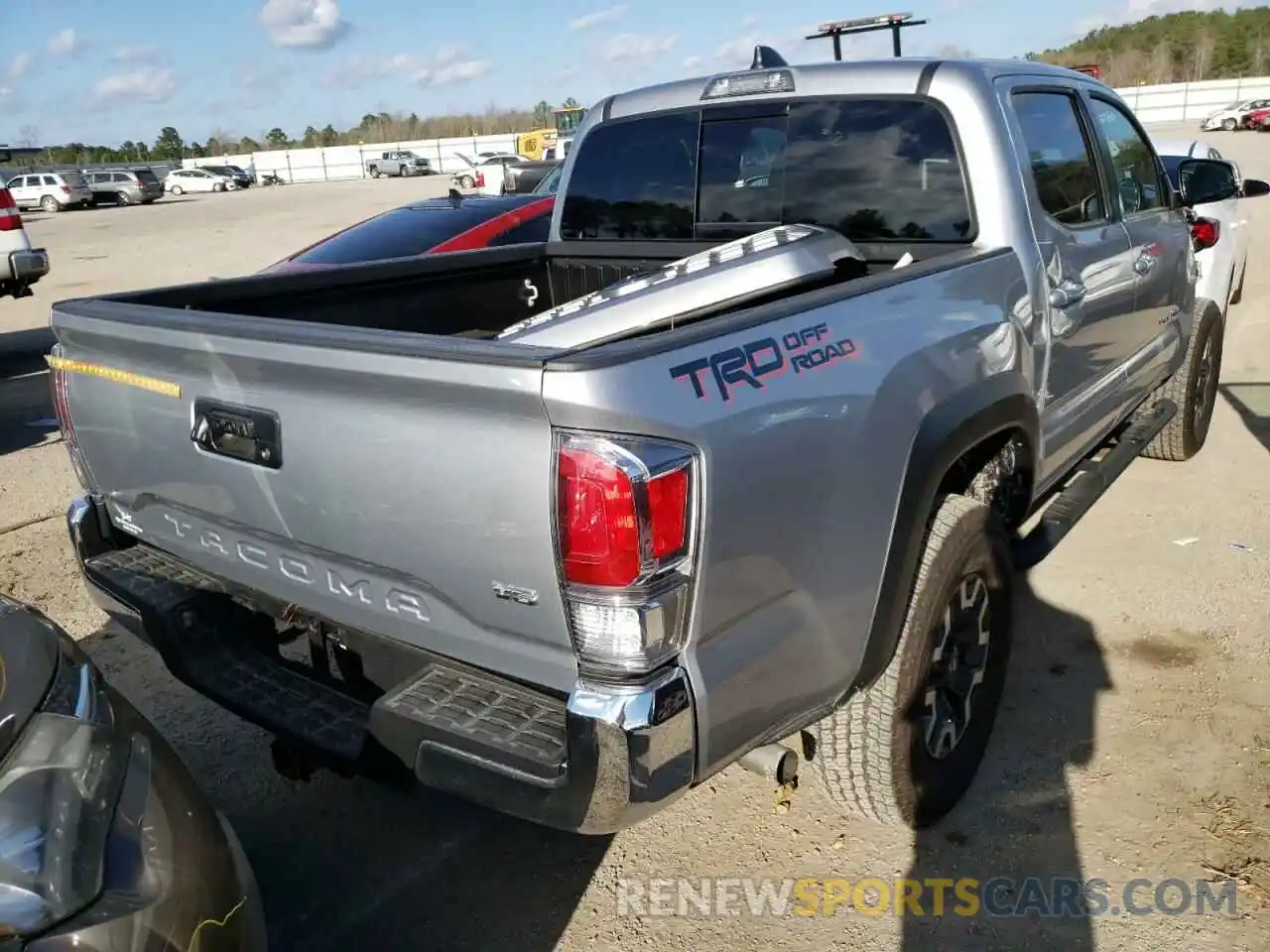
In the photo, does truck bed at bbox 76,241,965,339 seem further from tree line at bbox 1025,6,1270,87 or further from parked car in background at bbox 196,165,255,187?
tree line at bbox 1025,6,1270,87

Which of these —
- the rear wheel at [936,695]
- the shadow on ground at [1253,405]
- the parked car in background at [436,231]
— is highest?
the parked car in background at [436,231]

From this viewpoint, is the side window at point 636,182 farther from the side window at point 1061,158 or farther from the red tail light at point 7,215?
the red tail light at point 7,215

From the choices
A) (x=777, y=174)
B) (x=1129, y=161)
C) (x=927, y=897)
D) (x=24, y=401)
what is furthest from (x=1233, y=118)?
(x=927, y=897)

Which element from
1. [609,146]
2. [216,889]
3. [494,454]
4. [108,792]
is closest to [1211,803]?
[494,454]

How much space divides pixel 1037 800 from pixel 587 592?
75.5 inches

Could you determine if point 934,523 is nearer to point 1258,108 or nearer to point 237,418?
point 237,418

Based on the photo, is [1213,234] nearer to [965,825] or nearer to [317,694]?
[965,825]

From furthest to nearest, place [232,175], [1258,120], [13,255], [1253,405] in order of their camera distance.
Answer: [232,175] < [1258,120] < [13,255] < [1253,405]

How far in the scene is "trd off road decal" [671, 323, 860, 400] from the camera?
1954mm

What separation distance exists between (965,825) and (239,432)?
227 cm

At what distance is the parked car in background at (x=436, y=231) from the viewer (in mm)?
7699

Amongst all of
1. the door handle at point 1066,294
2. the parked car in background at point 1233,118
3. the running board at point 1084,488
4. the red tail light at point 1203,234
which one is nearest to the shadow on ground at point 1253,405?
the red tail light at point 1203,234

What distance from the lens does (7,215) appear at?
9328mm

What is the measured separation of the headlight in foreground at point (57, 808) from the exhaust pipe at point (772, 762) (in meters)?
1.32
